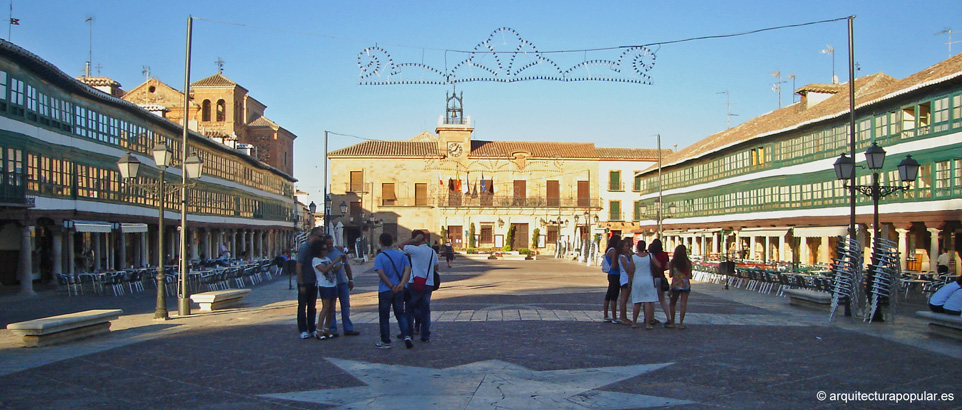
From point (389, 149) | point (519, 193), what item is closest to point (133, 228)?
point (389, 149)

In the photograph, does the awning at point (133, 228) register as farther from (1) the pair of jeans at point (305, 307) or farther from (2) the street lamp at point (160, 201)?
(1) the pair of jeans at point (305, 307)

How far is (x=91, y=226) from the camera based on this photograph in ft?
83.4

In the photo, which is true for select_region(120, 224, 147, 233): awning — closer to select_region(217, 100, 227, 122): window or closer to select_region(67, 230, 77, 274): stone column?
select_region(67, 230, 77, 274): stone column

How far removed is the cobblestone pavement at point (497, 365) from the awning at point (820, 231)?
52.1ft

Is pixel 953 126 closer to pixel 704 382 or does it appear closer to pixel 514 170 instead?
pixel 704 382

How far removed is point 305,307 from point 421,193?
183 ft

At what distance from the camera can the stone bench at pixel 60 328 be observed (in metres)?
10.5

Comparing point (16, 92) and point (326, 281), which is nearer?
point (326, 281)

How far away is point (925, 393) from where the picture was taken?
7145 millimetres

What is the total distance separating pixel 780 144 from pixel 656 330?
27.2 metres

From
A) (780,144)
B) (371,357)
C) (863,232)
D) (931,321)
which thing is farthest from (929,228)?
(371,357)

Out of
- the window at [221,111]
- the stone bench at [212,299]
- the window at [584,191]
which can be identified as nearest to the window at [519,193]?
the window at [584,191]

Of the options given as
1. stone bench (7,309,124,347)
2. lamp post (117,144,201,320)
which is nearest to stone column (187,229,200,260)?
→ lamp post (117,144,201,320)

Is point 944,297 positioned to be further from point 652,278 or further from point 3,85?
point 3,85
